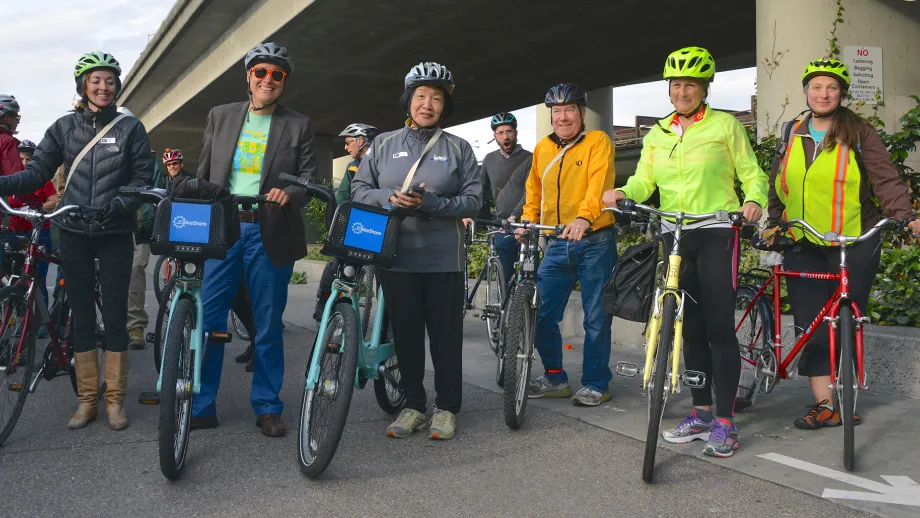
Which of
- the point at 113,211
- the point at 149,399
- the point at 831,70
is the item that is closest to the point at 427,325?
the point at 149,399

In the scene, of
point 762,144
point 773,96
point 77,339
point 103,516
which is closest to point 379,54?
point 773,96

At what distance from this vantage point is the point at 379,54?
933 inches

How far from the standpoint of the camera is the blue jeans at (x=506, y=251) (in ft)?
25.4

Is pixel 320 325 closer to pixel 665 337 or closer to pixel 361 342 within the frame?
pixel 361 342

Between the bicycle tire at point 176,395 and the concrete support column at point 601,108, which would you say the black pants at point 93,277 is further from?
the concrete support column at point 601,108

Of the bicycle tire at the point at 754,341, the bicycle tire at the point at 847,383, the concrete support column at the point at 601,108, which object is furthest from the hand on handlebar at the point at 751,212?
the concrete support column at the point at 601,108

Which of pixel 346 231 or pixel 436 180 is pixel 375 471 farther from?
pixel 436 180

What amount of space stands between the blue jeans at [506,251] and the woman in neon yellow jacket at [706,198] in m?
2.91

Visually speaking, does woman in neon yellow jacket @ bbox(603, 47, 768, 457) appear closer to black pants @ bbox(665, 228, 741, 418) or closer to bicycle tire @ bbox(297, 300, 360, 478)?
black pants @ bbox(665, 228, 741, 418)

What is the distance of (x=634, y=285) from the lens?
4727 millimetres

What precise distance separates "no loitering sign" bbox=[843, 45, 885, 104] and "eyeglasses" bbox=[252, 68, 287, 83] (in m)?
7.27

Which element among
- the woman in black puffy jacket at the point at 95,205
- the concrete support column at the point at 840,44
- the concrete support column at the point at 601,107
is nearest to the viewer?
the woman in black puffy jacket at the point at 95,205

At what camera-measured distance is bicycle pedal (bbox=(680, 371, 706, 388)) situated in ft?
14.7

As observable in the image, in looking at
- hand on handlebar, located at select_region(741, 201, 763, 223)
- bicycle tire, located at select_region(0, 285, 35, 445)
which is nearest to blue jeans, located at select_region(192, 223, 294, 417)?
bicycle tire, located at select_region(0, 285, 35, 445)
